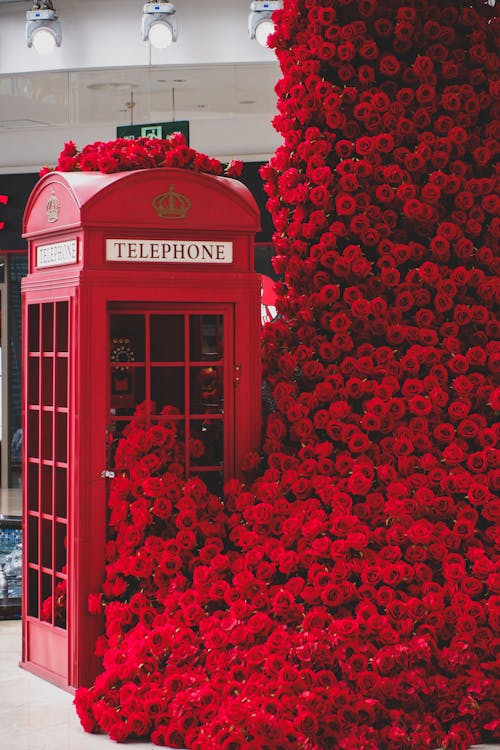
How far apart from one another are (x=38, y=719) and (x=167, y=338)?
1.68 meters

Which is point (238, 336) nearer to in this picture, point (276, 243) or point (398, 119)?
point (276, 243)

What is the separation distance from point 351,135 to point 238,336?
3.38 feet

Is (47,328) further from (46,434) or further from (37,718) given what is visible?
(37,718)

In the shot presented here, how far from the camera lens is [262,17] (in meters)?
7.78

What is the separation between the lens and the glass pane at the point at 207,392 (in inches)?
190

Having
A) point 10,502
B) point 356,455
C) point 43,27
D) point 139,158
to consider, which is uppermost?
point 43,27

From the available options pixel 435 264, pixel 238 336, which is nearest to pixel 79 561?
pixel 238 336

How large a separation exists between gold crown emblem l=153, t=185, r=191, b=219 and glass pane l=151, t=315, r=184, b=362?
0.44 meters

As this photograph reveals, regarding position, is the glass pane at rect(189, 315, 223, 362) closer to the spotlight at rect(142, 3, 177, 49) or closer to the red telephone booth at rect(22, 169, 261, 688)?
the red telephone booth at rect(22, 169, 261, 688)

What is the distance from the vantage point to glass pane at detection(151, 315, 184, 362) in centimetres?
474

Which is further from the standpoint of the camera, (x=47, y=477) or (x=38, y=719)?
(x=47, y=477)

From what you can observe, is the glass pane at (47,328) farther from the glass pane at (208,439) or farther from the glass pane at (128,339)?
the glass pane at (208,439)

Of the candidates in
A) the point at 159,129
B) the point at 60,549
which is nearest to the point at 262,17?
the point at 159,129

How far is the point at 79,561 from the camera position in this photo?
4598 millimetres
